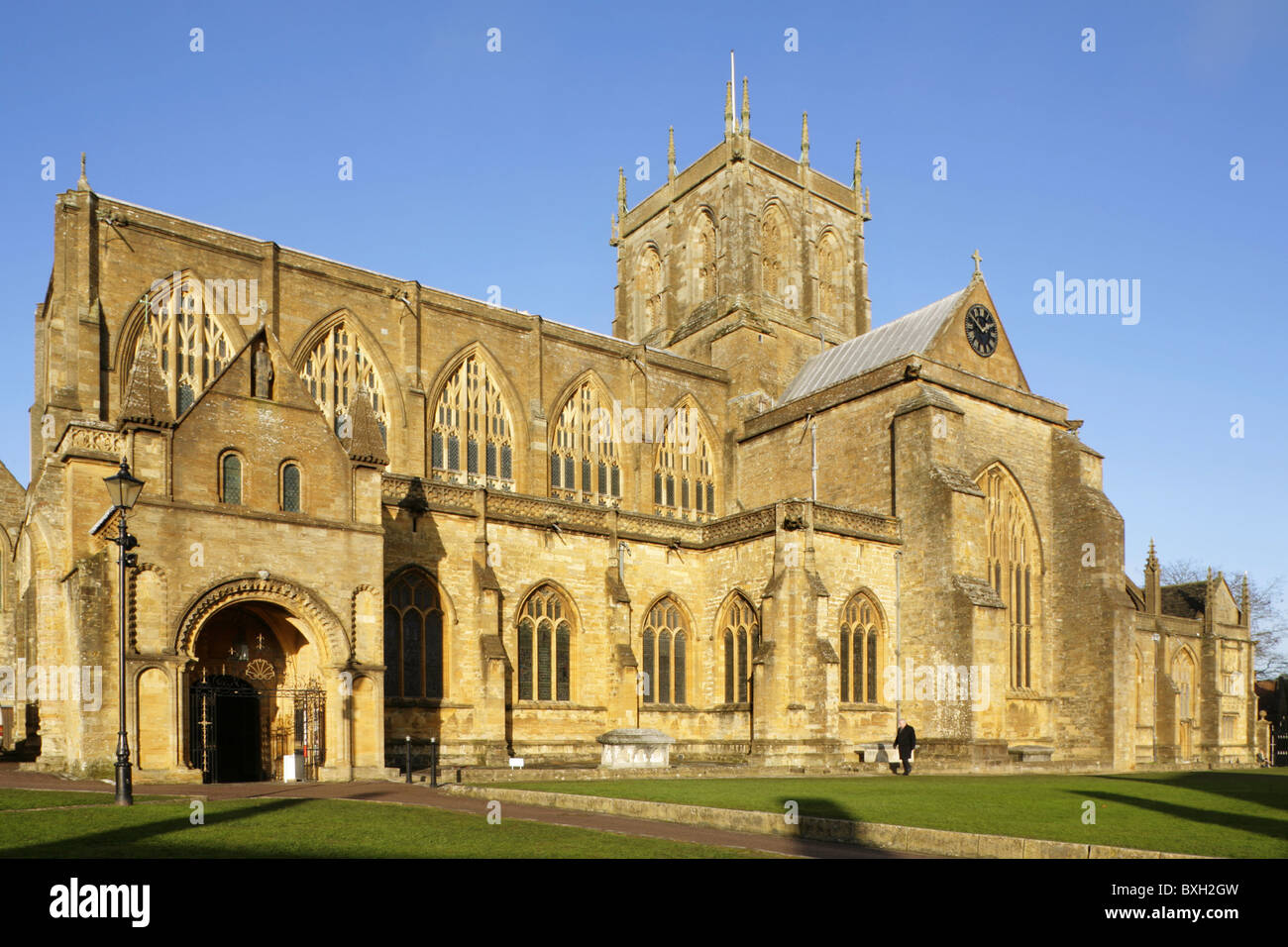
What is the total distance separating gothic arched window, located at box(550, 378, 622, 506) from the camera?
38781mm

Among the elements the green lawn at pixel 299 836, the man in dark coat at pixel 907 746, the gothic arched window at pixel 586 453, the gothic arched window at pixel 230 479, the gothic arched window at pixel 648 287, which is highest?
the gothic arched window at pixel 648 287

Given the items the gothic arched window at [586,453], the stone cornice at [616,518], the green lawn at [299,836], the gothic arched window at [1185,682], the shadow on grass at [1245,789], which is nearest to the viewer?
the green lawn at [299,836]

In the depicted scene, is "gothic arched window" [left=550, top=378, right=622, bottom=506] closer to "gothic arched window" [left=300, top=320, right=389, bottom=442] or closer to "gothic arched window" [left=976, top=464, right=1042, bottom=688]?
"gothic arched window" [left=300, top=320, right=389, bottom=442]

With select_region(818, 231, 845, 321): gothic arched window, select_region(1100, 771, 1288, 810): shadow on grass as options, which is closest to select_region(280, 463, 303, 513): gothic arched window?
select_region(1100, 771, 1288, 810): shadow on grass

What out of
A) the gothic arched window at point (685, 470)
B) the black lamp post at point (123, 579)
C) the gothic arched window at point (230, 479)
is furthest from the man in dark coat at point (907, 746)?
the black lamp post at point (123, 579)

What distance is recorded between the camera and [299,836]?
472 inches

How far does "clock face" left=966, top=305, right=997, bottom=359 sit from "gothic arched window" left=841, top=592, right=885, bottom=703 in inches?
442

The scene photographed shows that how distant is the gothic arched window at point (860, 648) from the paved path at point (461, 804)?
1588cm

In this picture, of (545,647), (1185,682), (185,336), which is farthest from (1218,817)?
(1185,682)

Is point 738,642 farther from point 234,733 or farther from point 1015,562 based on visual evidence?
point 234,733

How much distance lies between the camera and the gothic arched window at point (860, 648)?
33750mm

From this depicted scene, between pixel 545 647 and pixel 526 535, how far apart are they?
3.29m

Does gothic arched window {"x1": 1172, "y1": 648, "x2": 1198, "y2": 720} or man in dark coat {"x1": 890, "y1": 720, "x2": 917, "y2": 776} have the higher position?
man in dark coat {"x1": 890, "y1": 720, "x2": 917, "y2": 776}

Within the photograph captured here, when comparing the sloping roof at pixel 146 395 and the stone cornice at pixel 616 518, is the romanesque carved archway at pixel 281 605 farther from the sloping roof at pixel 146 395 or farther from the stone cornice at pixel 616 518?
the stone cornice at pixel 616 518
